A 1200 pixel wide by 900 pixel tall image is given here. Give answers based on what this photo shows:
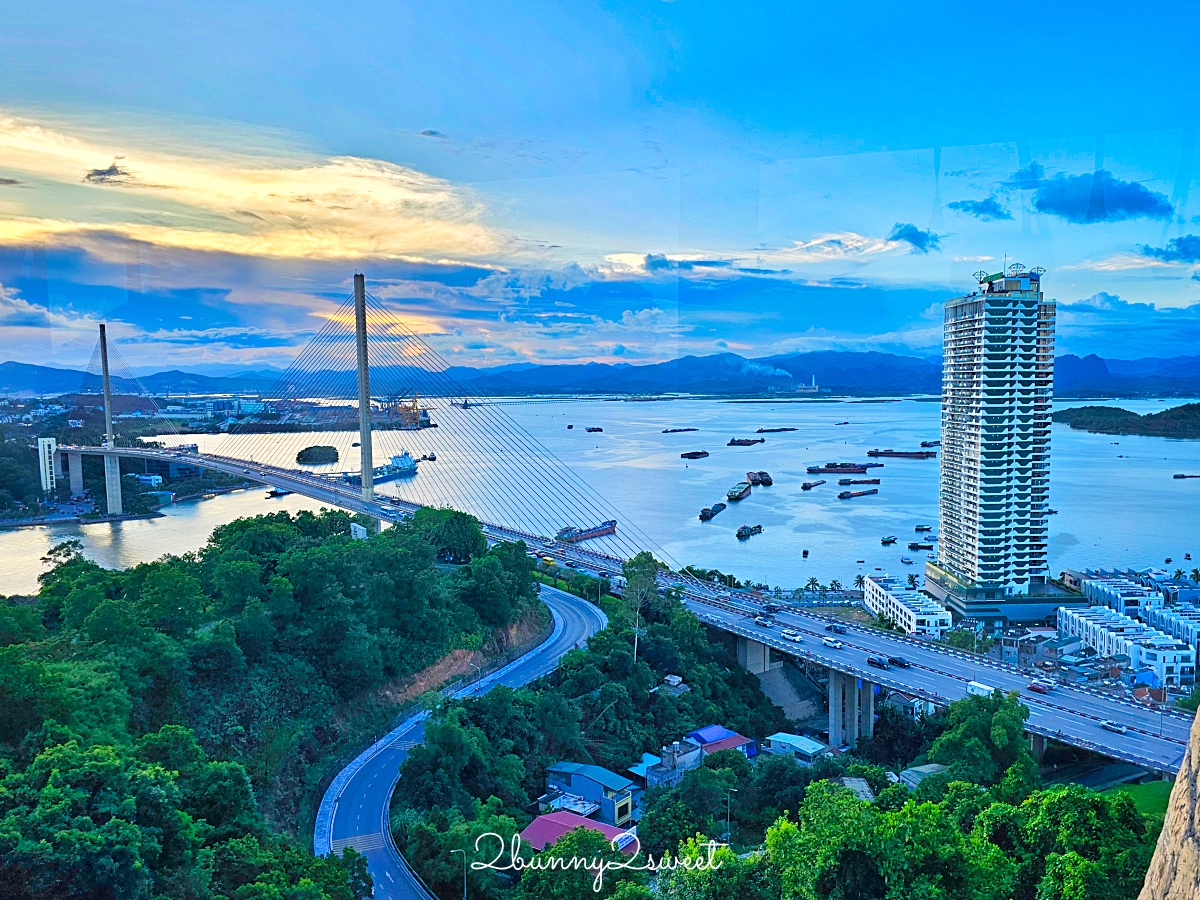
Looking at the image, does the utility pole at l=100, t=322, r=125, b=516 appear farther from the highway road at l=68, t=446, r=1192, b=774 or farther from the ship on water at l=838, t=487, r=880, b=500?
the ship on water at l=838, t=487, r=880, b=500

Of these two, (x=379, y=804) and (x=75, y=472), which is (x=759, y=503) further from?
(x=379, y=804)

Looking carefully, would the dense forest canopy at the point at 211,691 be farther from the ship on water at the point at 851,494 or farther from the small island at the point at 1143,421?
the small island at the point at 1143,421

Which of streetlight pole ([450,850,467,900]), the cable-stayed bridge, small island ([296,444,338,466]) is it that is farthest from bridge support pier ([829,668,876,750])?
small island ([296,444,338,466])

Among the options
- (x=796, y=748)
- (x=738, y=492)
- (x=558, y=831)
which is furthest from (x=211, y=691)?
(x=738, y=492)

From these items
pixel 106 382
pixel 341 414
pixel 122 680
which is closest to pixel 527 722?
pixel 122 680

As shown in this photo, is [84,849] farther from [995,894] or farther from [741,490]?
[741,490]

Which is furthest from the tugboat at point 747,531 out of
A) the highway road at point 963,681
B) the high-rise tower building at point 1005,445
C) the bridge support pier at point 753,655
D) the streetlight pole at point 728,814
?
the streetlight pole at point 728,814

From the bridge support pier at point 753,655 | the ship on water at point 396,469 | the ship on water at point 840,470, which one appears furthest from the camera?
the ship on water at point 840,470
